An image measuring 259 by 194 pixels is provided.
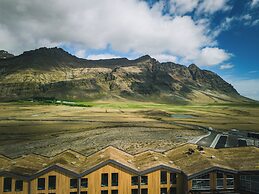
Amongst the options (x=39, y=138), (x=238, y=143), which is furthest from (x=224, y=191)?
(x=39, y=138)

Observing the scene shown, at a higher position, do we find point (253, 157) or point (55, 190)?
point (253, 157)

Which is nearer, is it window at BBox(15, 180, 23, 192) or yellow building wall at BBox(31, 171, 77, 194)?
window at BBox(15, 180, 23, 192)

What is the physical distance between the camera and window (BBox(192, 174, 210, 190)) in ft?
160

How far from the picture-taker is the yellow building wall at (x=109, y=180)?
50469 millimetres

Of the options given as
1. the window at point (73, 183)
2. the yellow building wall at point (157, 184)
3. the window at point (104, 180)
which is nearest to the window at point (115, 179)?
the window at point (104, 180)

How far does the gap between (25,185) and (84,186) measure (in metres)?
10.4

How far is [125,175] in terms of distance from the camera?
5106 cm

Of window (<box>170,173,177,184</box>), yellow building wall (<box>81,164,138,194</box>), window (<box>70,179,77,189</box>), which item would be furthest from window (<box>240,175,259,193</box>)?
window (<box>70,179,77,189</box>)

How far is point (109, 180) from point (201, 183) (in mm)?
16588

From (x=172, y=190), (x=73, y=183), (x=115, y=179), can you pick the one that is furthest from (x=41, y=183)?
(x=172, y=190)

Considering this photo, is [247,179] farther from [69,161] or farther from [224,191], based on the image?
[69,161]

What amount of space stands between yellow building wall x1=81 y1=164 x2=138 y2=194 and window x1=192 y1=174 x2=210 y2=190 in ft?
37.5

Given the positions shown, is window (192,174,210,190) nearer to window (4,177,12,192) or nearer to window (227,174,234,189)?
window (227,174,234,189)

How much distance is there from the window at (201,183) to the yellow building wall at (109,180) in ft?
37.5
